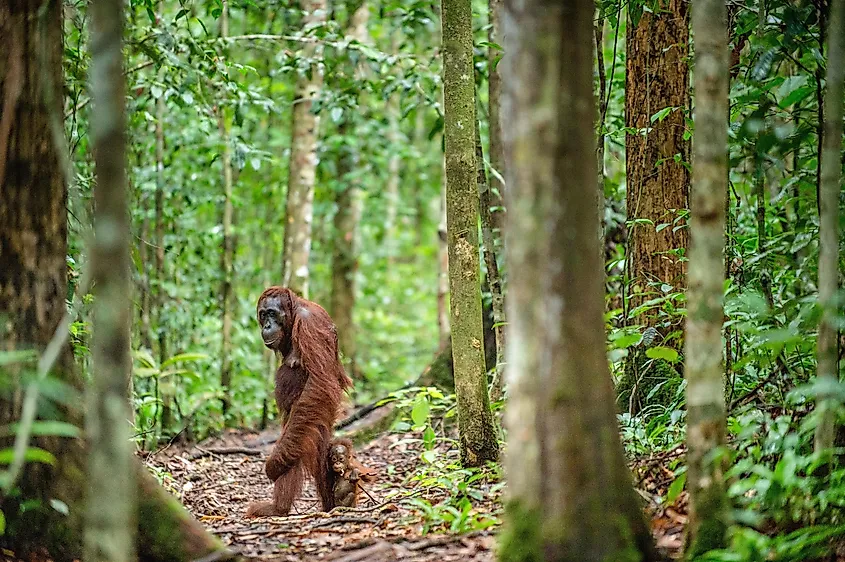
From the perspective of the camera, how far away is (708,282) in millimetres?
2904

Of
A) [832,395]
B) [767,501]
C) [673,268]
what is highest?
[673,268]

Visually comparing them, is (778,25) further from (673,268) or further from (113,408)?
(113,408)

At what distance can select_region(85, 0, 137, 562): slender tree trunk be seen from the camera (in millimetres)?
2455

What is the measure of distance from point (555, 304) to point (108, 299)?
4.25ft

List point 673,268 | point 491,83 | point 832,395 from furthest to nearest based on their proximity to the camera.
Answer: point 491,83 → point 673,268 → point 832,395

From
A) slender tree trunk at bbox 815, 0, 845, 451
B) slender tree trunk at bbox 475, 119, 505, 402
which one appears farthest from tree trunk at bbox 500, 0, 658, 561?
slender tree trunk at bbox 475, 119, 505, 402

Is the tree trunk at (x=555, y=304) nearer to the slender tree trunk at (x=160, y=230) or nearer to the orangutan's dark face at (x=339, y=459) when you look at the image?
the orangutan's dark face at (x=339, y=459)

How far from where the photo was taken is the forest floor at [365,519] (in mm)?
3635

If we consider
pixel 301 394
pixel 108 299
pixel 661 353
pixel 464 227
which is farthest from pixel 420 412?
pixel 108 299

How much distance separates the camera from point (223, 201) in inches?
388

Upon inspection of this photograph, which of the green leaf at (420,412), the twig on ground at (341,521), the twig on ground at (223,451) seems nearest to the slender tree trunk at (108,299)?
the twig on ground at (341,521)

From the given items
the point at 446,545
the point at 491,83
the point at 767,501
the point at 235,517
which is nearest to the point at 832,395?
the point at 767,501

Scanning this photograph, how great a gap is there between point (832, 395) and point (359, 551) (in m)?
2.01

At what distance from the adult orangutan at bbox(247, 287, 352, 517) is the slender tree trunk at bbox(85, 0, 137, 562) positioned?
340 cm
